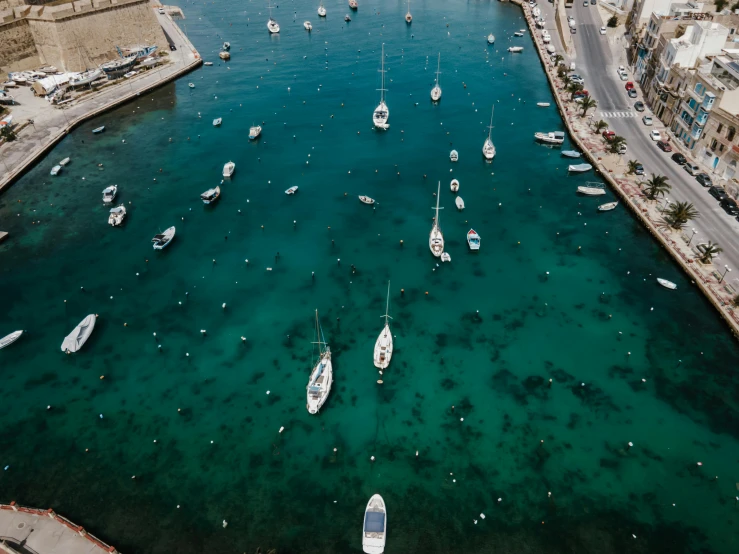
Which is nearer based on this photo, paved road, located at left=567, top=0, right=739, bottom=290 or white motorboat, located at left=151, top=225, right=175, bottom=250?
paved road, located at left=567, top=0, right=739, bottom=290

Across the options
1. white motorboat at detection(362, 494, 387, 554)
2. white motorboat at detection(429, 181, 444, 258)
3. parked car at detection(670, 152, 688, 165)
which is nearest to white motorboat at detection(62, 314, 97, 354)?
white motorboat at detection(362, 494, 387, 554)

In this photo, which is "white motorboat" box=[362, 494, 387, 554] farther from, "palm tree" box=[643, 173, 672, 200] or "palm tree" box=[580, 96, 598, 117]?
"palm tree" box=[580, 96, 598, 117]

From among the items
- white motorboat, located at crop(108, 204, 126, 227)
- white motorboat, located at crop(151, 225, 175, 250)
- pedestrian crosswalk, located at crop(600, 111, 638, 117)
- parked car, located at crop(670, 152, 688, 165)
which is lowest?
white motorboat, located at crop(151, 225, 175, 250)

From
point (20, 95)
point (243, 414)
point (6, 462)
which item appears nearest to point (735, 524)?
point (243, 414)

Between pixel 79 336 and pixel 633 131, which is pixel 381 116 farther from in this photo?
pixel 79 336

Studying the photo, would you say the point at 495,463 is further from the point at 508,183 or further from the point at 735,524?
the point at 508,183

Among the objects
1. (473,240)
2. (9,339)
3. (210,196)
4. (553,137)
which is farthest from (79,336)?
(553,137)
